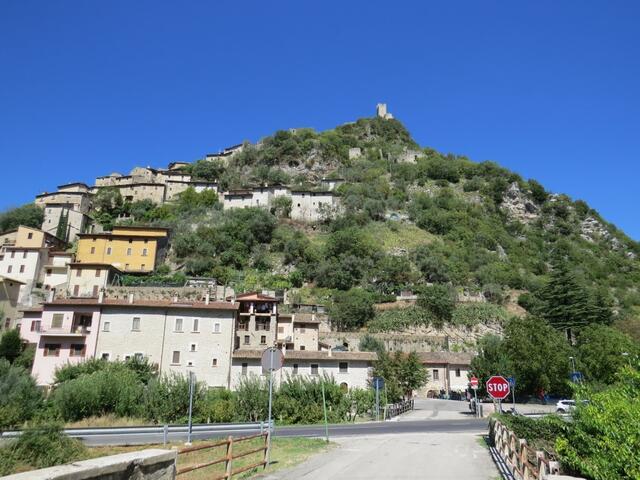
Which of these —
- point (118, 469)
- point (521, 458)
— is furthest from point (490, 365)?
point (118, 469)

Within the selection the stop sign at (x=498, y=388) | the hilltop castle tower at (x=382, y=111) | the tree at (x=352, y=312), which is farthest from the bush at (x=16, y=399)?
the hilltop castle tower at (x=382, y=111)

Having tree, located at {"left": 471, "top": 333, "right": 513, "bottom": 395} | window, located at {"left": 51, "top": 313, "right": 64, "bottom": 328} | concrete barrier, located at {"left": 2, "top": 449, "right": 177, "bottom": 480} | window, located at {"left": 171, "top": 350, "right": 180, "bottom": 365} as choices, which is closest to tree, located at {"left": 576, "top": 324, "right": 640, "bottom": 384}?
tree, located at {"left": 471, "top": 333, "right": 513, "bottom": 395}

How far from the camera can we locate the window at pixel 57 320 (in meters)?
41.5

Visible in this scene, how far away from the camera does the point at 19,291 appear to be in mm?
59188

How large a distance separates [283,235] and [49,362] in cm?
4743

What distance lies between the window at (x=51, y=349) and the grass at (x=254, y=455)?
3061cm

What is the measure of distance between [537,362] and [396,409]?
13.9 m

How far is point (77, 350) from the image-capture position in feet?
134

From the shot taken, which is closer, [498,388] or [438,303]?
[498,388]

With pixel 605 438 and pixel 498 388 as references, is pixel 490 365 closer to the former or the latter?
pixel 498 388

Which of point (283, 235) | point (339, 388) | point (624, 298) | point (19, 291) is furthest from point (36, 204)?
point (624, 298)

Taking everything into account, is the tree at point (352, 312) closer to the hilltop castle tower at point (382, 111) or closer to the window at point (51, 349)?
the window at point (51, 349)

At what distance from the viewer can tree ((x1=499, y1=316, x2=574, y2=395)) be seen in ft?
120

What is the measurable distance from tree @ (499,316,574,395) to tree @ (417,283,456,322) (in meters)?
23.8
